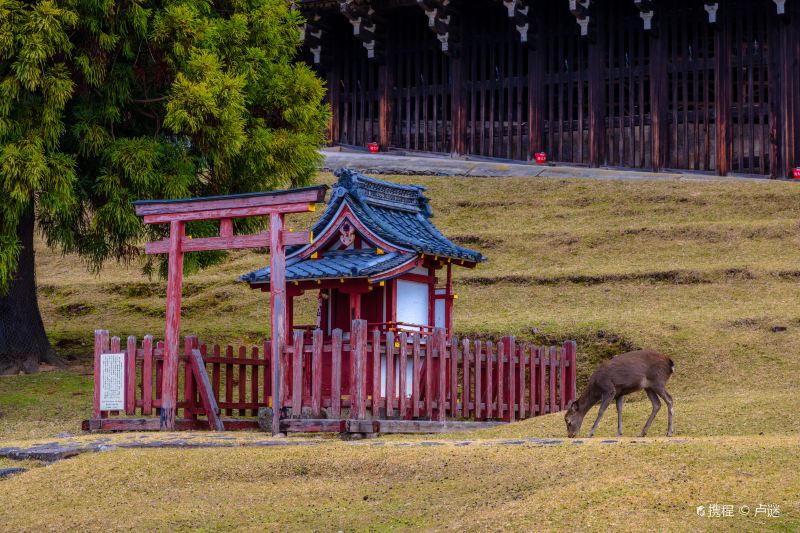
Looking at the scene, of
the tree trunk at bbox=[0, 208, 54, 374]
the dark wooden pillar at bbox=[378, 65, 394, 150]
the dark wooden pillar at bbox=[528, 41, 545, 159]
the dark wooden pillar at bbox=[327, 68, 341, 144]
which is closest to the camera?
the tree trunk at bbox=[0, 208, 54, 374]

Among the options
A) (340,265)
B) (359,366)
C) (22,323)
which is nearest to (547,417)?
(359,366)

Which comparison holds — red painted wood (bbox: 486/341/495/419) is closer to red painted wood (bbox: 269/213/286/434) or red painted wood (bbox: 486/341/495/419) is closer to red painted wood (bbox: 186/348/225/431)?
red painted wood (bbox: 269/213/286/434)

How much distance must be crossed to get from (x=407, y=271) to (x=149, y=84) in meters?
7.53

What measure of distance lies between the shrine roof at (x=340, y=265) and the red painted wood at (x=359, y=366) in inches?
46.7

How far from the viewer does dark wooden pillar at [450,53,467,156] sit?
36750 millimetres

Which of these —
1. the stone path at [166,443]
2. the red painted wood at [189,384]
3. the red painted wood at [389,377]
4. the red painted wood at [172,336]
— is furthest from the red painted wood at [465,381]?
the red painted wood at [172,336]

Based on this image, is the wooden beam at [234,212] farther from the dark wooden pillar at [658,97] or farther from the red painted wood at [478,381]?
the dark wooden pillar at [658,97]

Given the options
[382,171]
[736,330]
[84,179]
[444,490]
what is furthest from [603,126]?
[444,490]

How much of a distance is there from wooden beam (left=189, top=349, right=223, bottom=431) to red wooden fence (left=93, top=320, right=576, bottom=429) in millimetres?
14

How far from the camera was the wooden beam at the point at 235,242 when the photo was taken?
15.7 m

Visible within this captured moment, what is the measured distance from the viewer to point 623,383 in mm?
13781

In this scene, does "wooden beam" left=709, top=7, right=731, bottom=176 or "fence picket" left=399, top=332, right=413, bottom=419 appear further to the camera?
"wooden beam" left=709, top=7, right=731, bottom=176

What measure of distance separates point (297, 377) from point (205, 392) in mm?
1719

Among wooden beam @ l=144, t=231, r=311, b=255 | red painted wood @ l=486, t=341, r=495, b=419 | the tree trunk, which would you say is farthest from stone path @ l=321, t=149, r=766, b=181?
wooden beam @ l=144, t=231, r=311, b=255
